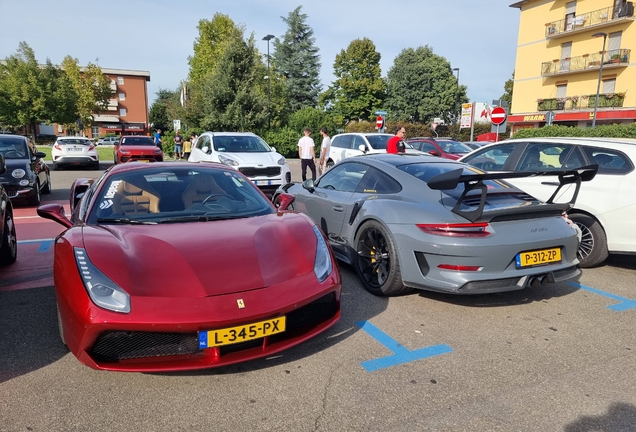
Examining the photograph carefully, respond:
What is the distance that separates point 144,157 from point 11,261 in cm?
1390

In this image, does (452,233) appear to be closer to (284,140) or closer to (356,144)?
(356,144)

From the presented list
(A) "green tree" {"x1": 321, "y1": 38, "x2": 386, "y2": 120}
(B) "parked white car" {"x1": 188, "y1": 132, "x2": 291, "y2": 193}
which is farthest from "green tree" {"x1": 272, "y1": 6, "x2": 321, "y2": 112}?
(B) "parked white car" {"x1": 188, "y1": 132, "x2": 291, "y2": 193}

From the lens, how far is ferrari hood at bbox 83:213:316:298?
2.63 meters

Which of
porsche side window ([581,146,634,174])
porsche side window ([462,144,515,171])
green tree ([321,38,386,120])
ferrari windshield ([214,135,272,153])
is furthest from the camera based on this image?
green tree ([321,38,386,120])

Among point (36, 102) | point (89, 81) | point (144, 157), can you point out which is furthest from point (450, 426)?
point (89, 81)

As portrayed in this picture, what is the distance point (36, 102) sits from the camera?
43188 mm

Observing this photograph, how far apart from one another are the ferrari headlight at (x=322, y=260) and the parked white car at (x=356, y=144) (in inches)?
436

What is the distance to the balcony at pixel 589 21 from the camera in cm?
3369

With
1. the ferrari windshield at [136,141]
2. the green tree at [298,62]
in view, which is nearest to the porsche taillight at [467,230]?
the ferrari windshield at [136,141]

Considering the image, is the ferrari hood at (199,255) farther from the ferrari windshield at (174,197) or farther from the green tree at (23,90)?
the green tree at (23,90)

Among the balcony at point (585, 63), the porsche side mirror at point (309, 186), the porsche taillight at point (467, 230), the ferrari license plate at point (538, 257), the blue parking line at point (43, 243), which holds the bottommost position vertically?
the blue parking line at point (43, 243)

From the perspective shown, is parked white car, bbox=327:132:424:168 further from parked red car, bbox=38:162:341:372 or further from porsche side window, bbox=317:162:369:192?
parked red car, bbox=38:162:341:372

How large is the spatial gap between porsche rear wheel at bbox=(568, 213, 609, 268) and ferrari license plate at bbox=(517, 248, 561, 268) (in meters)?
1.70

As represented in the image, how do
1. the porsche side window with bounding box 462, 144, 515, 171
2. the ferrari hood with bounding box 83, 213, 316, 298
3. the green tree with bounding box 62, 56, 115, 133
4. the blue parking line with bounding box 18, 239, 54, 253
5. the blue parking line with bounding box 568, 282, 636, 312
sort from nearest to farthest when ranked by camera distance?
the ferrari hood with bounding box 83, 213, 316, 298
the blue parking line with bounding box 568, 282, 636, 312
the blue parking line with bounding box 18, 239, 54, 253
the porsche side window with bounding box 462, 144, 515, 171
the green tree with bounding box 62, 56, 115, 133
